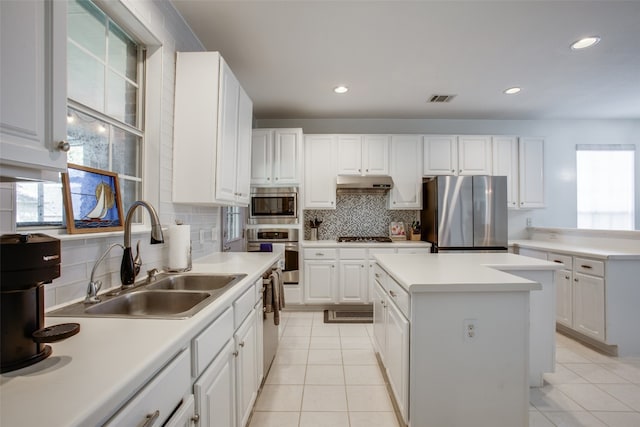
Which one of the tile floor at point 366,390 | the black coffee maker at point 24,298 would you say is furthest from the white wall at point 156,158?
the tile floor at point 366,390

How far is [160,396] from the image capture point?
789 mm

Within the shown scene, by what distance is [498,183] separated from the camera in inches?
146

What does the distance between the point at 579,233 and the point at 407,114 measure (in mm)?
2611

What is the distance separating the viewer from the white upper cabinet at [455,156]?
4047 millimetres

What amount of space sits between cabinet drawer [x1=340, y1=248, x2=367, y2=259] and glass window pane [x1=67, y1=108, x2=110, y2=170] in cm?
278

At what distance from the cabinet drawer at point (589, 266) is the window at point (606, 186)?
2161 mm

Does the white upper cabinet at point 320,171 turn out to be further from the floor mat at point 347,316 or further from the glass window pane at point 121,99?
→ the glass window pane at point 121,99

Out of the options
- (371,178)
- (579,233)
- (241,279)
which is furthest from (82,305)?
(579,233)

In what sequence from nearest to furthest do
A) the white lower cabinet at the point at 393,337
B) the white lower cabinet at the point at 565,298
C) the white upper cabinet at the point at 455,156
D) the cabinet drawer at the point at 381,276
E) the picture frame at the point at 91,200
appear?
1. the picture frame at the point at 91,200
2. the white lower cabinet at the point at 393,337
3. the cabinet drawer at the point at 381,276
4. the white lower cabinet at the point at 565,298
5. the white upper cabinet at the point at 455,156

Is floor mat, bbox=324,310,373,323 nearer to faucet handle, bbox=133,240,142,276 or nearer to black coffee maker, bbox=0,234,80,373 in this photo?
faucet handle, bbox=133,240,142,276

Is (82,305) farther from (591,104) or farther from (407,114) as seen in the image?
(591,104)

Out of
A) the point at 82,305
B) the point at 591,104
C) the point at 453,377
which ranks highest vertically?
the point at 591,104

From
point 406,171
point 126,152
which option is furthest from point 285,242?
point 126,152

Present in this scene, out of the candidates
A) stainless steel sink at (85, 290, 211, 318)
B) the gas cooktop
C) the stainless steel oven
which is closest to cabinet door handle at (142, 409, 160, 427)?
stainless steel sink at (85, 290, 211, 318)
